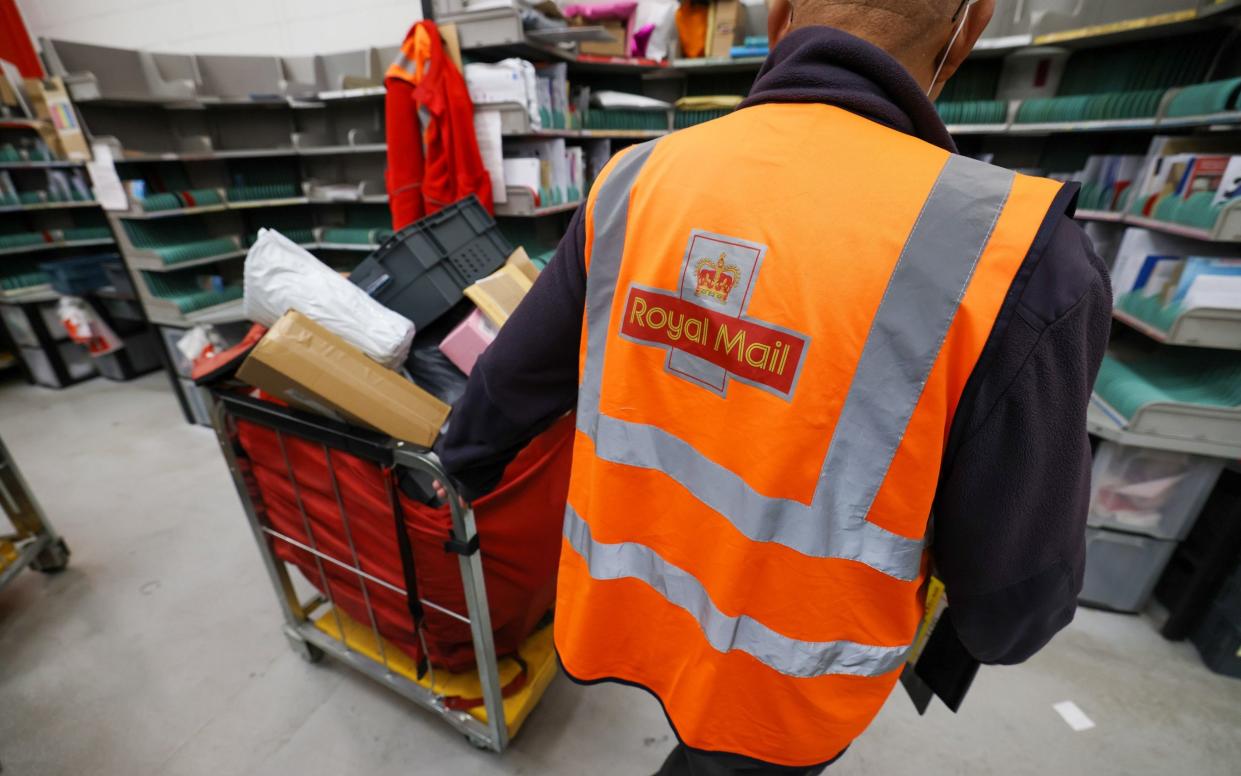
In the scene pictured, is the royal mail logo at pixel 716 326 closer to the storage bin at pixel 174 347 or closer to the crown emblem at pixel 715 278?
the crown emblem at pixel 715 278

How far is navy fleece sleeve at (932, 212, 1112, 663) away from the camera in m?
0.52

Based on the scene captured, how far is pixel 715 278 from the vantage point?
64cm

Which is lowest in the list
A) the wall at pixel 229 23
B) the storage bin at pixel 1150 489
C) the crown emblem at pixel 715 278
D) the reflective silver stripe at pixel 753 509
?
the storage bin at pixel 1150 489

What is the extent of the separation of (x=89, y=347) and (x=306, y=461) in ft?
14.9

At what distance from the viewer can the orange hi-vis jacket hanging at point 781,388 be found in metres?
0.54

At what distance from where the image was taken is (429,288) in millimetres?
1557

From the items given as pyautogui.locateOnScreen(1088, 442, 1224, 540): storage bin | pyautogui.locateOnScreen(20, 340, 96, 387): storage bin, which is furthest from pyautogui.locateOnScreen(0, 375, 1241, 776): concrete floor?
pyautogui.locateOnScreen(20, 340, 96, 387): storage bin

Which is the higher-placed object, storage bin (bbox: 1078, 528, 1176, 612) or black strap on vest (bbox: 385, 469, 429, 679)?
black strap on vest (bbox: 385, 469, 429, 679)

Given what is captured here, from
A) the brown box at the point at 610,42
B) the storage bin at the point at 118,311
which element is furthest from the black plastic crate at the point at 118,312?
the brown box at the point at 610,42

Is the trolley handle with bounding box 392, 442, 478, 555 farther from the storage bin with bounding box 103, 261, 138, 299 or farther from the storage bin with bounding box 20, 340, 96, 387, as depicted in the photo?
the storage bin with bounding box 20, 340, 96, 387

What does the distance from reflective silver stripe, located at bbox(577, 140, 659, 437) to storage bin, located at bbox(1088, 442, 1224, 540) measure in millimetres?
2151

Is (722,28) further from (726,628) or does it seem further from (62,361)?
(62,361)

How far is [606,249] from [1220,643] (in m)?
2.60

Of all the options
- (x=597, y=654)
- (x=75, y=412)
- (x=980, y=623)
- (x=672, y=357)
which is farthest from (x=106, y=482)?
(x=980, y=623)
